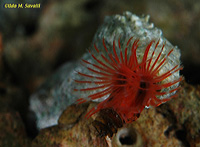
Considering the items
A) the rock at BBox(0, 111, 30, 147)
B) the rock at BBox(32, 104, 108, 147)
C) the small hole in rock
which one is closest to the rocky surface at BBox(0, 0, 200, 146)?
the rock at BBox(0, 111, 30, 147)

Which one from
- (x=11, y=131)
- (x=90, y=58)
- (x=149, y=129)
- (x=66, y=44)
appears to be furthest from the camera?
(x=66, y=44)

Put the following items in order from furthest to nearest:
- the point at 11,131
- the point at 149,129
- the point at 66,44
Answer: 1. the point at 66,44
2. the point at 11,131
3. the point at 149,129

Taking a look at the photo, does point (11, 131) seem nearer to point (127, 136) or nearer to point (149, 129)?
point (127, 136)

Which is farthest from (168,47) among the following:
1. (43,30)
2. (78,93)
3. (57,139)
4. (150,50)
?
(43,30)

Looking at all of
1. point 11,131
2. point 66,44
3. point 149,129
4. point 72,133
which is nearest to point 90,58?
point 72,133

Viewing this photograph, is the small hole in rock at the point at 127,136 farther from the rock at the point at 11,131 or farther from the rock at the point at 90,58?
the rock at the point at 11,131

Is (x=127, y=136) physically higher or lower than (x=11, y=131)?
higher

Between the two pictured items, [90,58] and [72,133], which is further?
[90,58]

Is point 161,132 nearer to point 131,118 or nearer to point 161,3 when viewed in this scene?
point 131,118

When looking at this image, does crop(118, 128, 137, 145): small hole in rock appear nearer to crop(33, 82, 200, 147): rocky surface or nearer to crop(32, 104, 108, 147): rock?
crop(33, 82, 200, 147): rocky surface
